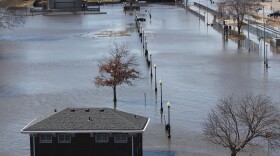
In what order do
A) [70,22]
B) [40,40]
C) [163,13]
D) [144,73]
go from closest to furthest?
[144,73] < [40,40] < [70,22] < [163,13]

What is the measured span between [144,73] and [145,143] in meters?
16.6

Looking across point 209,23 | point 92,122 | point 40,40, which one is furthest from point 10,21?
point 92,122

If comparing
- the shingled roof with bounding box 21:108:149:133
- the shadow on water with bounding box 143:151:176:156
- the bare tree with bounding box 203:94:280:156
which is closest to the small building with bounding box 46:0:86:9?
the bare tree with bounding box 203:94:280:156

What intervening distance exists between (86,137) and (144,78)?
1840 cm

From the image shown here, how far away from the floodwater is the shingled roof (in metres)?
2.47

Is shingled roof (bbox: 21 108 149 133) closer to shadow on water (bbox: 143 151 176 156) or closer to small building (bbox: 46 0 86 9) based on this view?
shadow on water (bbox: 143 151 176 156)

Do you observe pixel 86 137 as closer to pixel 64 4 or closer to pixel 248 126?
pixel 248 126

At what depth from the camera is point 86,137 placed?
23.2 m

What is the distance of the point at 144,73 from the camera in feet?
142

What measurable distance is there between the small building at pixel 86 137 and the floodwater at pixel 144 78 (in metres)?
2.70

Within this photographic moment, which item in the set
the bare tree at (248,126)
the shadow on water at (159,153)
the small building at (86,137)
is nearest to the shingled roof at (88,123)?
the small building at (86,137)

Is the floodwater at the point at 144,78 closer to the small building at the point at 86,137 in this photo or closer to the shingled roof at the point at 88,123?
the shingled roof at the point at 88,123

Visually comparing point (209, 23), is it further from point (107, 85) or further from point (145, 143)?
point (145, 143)

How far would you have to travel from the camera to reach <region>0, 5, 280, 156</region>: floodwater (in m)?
28.8
